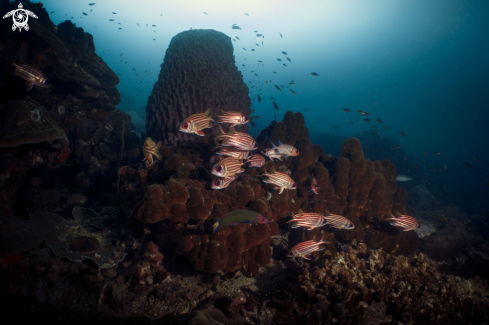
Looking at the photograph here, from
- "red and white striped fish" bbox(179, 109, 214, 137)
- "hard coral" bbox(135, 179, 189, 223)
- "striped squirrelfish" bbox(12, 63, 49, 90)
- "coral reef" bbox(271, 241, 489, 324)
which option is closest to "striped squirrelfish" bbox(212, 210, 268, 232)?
"hard coral" bbox(135, 179, 189, 223)

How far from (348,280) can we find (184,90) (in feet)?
25.5

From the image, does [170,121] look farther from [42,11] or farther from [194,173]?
[42,11]

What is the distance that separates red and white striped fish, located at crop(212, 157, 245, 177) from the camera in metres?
3.45

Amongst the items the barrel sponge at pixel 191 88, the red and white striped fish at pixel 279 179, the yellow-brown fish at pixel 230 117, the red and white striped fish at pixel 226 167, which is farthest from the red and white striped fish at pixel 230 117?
the barrel sponge at pixel 191 88

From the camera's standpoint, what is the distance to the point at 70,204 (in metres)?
5.34

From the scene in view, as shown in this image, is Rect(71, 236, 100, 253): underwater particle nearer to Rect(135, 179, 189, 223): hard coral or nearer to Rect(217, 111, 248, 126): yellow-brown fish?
Rect(135, 179, 189, 223): hard coral

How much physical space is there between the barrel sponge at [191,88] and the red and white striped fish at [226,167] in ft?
12.5

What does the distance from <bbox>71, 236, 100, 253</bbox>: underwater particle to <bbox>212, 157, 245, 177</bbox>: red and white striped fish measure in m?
2.86

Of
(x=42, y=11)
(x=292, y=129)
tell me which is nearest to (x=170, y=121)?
(x=292, y=129)

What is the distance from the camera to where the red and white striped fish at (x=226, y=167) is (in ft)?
11.3

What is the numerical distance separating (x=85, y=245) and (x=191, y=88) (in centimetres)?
608

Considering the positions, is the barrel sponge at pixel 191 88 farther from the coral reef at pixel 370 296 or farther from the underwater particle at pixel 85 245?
the coral reef at pixel 370 296

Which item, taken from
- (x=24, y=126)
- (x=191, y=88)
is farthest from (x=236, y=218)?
(x=191, y=88)

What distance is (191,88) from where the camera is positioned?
25.2 ft
